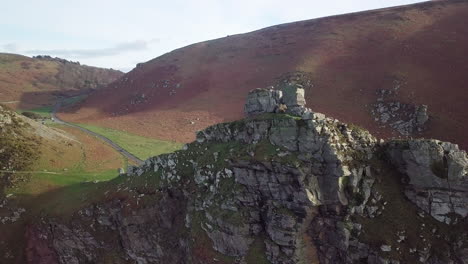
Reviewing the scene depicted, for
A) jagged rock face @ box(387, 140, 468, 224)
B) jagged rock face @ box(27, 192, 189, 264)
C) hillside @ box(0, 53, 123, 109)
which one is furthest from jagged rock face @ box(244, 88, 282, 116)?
hillside @ box(0, 53, 123, 109)

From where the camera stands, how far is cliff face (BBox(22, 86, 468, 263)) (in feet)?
64.5

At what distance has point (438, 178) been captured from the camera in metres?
20.0

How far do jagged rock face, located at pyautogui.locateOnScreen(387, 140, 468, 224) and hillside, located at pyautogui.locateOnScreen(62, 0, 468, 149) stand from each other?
24731mm

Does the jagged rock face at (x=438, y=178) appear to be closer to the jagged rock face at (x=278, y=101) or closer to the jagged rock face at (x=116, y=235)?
the jagged rock face at (x=278, y=101)

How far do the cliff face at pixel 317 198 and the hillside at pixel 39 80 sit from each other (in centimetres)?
9219

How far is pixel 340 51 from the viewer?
234ft

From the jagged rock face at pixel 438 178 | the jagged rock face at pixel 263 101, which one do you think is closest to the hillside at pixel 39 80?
the jagged rock face at pixel 263 101

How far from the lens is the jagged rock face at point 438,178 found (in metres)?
19.7

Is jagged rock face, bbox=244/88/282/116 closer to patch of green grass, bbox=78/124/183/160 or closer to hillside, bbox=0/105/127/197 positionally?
hillside, bbox=0/105/127/197

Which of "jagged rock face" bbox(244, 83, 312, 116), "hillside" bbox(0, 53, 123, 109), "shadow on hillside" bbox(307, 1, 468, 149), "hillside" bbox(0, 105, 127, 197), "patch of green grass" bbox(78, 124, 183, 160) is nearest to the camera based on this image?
"jagged rock face" bbox(244, 83, 312, 116)

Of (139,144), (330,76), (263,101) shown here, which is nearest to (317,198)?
(263,101)

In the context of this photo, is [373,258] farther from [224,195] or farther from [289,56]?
[289,56]

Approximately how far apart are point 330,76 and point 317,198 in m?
48.1

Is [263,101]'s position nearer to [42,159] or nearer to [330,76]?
[42,159]
